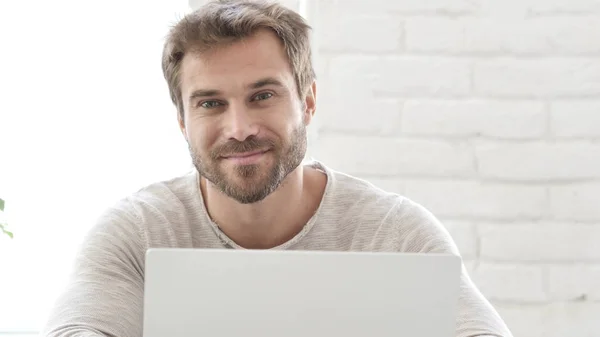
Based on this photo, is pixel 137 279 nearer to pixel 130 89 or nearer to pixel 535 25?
pixel 130 89

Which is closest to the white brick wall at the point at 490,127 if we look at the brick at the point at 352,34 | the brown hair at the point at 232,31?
the brick at the point at 352,34

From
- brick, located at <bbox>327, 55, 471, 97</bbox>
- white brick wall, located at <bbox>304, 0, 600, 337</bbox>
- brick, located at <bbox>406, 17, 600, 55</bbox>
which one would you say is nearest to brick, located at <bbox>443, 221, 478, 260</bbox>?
white brick wall, located at <bbox>304, 0, 600, 337</bbox>

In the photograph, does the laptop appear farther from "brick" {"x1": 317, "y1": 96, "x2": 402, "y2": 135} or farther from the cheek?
"brick" {"x1": 317, "y1": 96, "x2": 402, "y2": 135}

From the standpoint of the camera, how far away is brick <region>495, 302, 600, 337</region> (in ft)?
7.39

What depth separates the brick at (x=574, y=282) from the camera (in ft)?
7.40

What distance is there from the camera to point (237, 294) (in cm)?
107

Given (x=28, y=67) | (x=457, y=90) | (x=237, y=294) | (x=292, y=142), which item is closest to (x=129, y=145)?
(x=28, y=67)

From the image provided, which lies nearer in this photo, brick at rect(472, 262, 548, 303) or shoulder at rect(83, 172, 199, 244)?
shoulder at rect(83, 172, 199, 244)

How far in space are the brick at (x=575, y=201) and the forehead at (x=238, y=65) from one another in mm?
796

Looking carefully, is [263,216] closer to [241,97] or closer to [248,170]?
[248,170]

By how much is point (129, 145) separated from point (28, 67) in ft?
1.16

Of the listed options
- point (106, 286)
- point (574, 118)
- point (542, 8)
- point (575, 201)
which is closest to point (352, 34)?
point (542, 8)

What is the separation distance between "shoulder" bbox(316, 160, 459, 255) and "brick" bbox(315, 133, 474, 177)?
0.23 meters

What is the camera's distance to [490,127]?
7.38 ft
